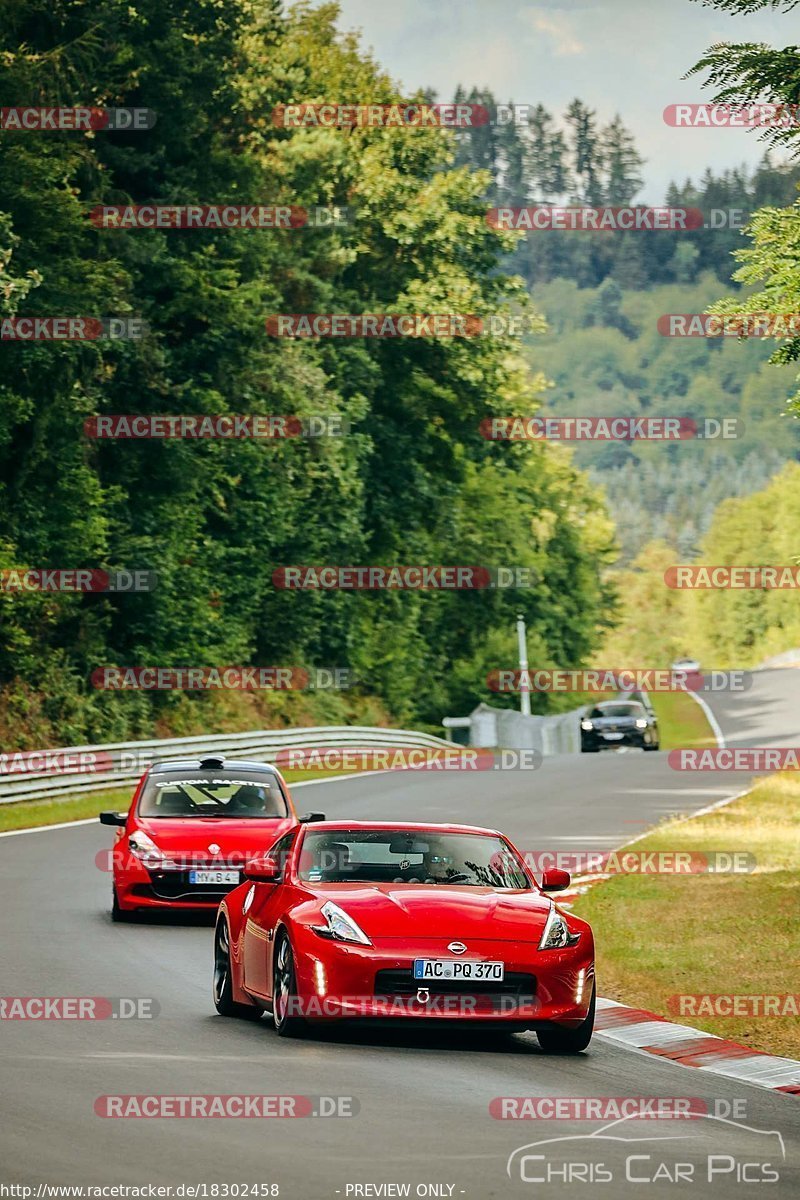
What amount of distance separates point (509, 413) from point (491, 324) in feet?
19.5

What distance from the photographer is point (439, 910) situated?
37.9 feet

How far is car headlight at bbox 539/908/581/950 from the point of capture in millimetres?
11478

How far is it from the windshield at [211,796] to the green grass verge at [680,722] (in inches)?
2329

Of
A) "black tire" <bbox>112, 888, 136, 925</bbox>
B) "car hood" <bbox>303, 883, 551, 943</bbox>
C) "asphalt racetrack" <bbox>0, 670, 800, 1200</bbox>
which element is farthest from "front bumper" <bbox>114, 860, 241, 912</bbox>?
"car hood" <bbox>303, 883, 551, 943</bbox>

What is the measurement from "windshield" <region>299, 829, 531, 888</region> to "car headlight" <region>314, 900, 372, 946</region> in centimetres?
69

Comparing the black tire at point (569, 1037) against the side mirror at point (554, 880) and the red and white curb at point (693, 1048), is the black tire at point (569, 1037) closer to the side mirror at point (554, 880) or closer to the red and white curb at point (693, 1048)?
the red and white curb at point (693, 1048)

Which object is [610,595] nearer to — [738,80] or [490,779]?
[490,779]

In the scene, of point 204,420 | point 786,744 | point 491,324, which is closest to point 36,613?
point 204,420

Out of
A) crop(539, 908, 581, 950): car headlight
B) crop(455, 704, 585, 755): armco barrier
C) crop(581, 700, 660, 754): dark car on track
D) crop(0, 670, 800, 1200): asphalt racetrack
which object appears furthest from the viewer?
crop(455, 704, 585, 755): armco barrier

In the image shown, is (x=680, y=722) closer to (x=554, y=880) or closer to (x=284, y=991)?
(x=554, y=880)

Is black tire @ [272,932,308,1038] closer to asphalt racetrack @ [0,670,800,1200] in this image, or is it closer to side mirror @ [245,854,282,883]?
asphalt racetrack @ [0,670,800,1200]

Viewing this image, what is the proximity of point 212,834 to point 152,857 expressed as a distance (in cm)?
59

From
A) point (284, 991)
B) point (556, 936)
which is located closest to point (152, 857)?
point (284, 991)

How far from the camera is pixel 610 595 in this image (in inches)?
5022
